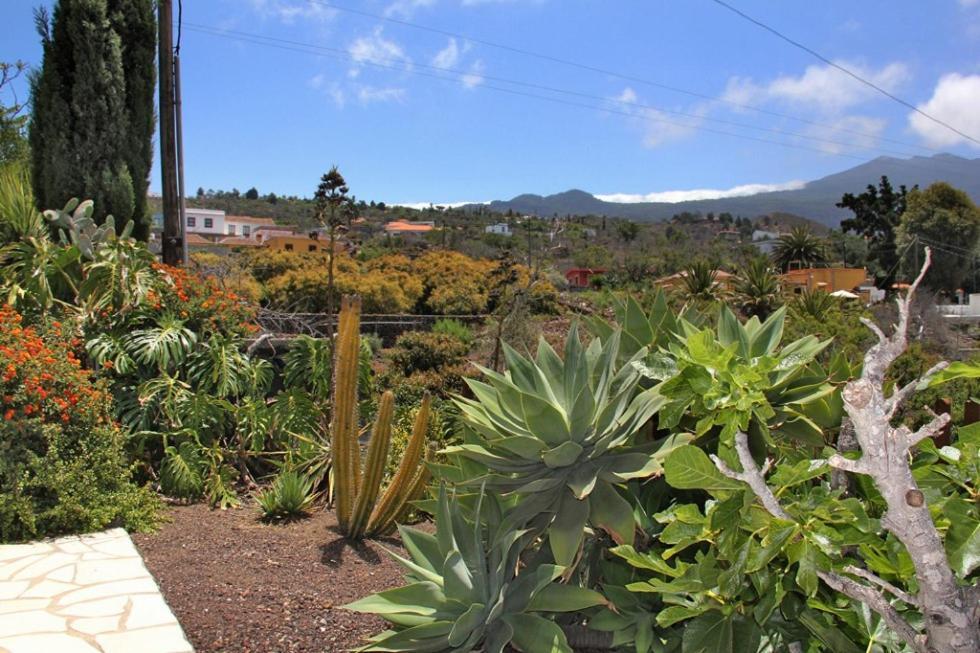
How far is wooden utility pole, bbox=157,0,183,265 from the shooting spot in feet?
32.2

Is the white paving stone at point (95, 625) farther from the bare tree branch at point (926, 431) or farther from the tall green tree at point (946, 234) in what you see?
the tall green tree at point (946, 234)

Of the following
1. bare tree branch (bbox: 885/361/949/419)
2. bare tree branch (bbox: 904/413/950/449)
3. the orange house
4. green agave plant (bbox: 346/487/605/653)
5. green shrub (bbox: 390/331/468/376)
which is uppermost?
bare tree branch (bbox: 885/361/949/419)

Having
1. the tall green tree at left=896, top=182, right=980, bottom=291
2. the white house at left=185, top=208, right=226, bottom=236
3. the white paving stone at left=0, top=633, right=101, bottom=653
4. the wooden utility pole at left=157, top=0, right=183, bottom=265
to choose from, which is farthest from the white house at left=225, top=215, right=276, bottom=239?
the white paving stone at left=0, top=633, right=101, bottom=653

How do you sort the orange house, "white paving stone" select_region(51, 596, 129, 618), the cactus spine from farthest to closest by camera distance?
1. the orange house
2. the cactus spine
3. "white paving stone" select_region(51, 596, 129, 618)

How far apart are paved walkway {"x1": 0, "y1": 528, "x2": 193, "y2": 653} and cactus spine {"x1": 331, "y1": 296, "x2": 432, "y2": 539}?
4.18 ft

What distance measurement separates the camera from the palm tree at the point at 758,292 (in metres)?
21.1

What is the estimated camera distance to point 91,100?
8969 millimetres

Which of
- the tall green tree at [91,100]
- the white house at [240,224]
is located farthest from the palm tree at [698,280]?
the white house at [240,224]

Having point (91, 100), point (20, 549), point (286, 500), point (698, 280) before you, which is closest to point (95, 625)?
point (20, 549)

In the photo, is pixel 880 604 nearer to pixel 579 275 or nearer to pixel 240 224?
pixel 579 275

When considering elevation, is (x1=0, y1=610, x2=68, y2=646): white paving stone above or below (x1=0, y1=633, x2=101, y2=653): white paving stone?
below

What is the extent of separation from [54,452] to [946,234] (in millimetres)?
50488

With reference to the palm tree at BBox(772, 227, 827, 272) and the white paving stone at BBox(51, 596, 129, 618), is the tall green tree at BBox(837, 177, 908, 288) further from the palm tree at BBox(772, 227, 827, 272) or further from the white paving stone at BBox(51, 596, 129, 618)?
the white paving stone at BBox(51, 596, 129, 618)

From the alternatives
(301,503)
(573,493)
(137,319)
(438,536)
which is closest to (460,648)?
(438,536)
